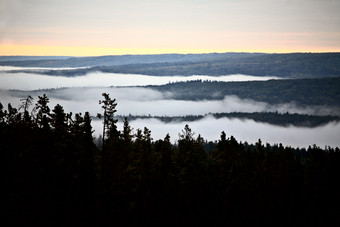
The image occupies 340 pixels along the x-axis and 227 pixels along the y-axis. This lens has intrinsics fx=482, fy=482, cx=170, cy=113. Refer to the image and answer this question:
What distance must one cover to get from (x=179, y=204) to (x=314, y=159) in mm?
24167

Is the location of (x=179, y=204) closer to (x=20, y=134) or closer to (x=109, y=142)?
(x=109, y=142)

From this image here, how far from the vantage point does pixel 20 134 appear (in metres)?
51.9

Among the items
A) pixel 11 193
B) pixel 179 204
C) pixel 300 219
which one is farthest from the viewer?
pixel 300 219

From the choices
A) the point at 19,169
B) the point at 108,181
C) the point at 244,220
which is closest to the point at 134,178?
the point at 108,181

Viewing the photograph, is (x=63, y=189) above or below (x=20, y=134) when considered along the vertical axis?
below

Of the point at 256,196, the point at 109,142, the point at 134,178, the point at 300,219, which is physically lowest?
the point at 300,219

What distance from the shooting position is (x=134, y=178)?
5484 centimetres

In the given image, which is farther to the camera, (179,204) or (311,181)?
(311,181)

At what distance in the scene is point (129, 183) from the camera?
53.9m

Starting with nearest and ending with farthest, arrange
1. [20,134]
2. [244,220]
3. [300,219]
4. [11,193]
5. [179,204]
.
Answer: [11,193]
[20,134]
[179,204]
[244,220]
[300,219]

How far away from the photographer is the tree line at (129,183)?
49.4m

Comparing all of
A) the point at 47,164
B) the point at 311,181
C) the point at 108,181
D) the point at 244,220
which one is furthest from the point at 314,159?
the point at 47,164

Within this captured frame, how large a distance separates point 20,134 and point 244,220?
98.9 feet

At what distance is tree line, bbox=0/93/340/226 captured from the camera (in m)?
49.4
